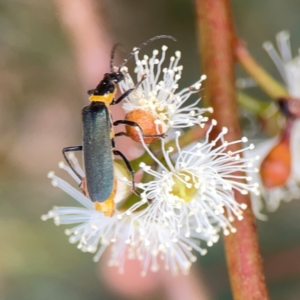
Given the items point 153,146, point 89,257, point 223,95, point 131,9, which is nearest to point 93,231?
point 153,146

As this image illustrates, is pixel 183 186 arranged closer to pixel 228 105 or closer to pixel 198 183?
pixel 198 183

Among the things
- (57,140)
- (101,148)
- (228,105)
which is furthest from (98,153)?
(57,140)

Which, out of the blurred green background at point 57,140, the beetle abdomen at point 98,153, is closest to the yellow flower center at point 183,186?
the beetle abdomen at point 98,153

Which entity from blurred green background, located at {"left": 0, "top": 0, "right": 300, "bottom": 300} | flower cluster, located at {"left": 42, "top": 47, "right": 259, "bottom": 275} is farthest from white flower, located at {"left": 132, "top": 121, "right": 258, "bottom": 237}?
blurred green background, located at {"left": 0, "top": 0, "right": 300, "bottom": 300}

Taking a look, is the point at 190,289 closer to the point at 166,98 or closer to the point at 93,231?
the point at 93,231

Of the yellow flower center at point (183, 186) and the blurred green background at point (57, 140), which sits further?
the blurred green background at point (57, 140)

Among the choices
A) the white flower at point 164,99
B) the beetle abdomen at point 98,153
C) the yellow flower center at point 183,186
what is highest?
the white flower at point 164,99

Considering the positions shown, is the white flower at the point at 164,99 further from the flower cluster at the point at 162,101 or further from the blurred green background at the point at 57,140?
the blurred green background at the point at 57,140
